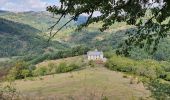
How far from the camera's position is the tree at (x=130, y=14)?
32.0 ft

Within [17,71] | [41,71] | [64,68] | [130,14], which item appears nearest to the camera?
[130,14]

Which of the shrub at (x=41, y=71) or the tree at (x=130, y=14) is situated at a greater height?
the tree at (x=130, y=14)

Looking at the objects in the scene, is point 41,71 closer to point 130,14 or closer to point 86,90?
point 86,90

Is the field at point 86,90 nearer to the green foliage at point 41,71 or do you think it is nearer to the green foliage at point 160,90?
the green foliage at point 160,90

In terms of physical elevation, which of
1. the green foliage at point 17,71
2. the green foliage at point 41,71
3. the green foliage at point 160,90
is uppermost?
the green foliage at point 160,90

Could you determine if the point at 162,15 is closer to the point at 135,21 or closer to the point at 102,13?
the point at 135,21

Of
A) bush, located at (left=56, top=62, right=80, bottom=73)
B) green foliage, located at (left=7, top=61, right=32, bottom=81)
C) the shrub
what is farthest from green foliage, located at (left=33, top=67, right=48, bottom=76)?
green foliage, located at (left=7, top=61, right=32, bottom=81)

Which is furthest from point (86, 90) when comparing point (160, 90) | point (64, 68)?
point (64, 68)

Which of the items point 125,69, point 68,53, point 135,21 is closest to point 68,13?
point 135,21

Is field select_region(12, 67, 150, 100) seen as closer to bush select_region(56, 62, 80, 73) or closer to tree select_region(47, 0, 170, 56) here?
tree select_region(47, 0, 170, 56)

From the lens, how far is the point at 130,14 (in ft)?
34.5

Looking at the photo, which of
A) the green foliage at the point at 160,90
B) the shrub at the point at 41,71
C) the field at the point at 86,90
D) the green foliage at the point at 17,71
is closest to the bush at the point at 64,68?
the shrub at the point at 41,71

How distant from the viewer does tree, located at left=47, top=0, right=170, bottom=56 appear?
9758 millimetres

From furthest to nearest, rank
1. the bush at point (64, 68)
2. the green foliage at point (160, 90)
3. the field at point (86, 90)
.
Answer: the bush at point (64, 68)
the field at point (86, 90)
the green foliage at point (160, 90)
